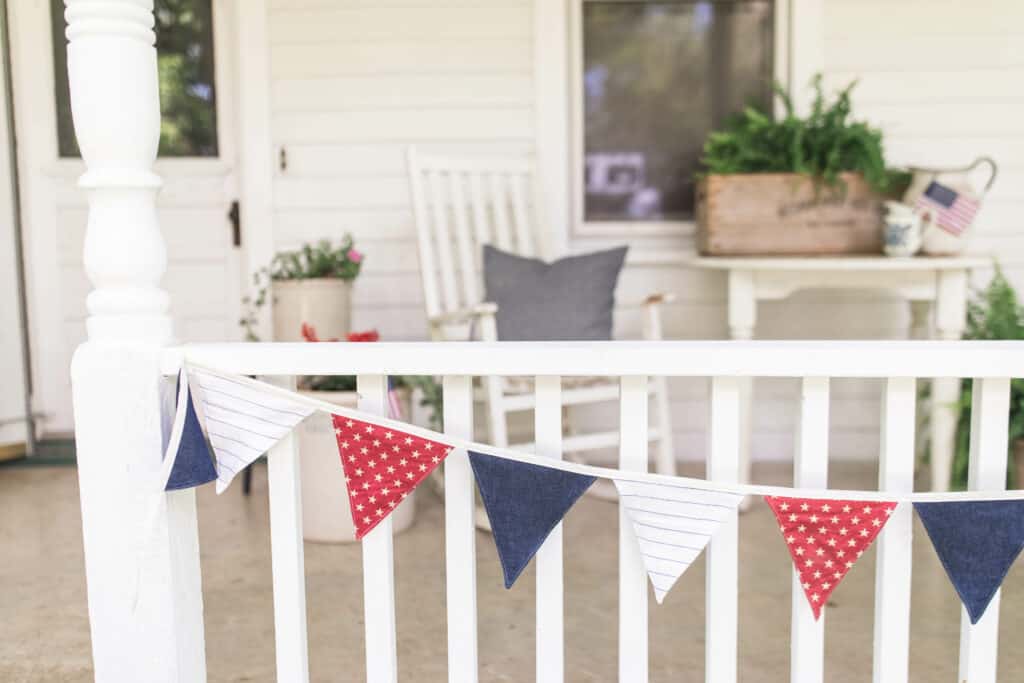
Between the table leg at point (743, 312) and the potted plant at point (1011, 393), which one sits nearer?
the potted plant at point (1011, 393)

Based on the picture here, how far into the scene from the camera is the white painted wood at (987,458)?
1187 mm

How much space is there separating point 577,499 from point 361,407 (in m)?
0.33

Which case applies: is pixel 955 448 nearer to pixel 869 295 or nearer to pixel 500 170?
pixel 869 295

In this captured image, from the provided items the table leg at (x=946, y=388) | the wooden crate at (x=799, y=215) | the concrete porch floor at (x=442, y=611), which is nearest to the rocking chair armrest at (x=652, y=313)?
the wooden crate at (x=799, y=215)

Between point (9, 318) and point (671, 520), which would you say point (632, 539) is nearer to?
point (671, 520)

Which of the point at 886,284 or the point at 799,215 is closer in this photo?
the point at 886,284

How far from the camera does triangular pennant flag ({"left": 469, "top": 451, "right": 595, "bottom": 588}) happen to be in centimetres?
117

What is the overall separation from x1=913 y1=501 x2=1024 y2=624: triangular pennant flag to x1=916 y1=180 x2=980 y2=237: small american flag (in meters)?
1.70

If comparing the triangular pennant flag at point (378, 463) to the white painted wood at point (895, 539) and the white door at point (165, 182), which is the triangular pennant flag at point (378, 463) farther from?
the white door at point (165, 182)

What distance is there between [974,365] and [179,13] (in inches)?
116

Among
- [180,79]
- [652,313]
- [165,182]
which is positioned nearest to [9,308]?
[165,182]

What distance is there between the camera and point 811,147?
277cm

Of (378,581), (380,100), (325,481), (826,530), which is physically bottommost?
(325,481)

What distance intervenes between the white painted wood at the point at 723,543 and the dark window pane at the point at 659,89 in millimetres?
2090
